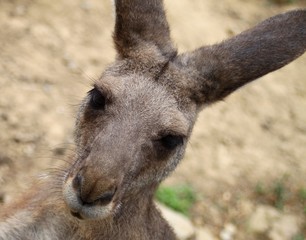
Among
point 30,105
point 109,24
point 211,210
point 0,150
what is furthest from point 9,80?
point 211,210

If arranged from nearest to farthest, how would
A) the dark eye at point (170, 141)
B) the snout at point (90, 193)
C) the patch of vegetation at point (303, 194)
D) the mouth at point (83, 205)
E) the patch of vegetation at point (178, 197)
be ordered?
1. the snout at point (90, 193)
2. the mouth at point (83, 205)
3. the dark eye at point (170, 141)
4. the patch of vegetation at point (178, 197)
5. the patch of vegetation at point (303, 194)

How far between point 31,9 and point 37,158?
7.61 ft

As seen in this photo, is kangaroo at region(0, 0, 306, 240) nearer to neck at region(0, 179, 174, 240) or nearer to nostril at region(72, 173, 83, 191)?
neck at region(0, 179, 174, 240)

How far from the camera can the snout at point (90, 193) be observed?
11.2 feet

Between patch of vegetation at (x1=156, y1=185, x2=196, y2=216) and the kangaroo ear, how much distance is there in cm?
218

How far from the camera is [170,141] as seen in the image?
4008 mm

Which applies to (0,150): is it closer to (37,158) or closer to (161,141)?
(37,158)

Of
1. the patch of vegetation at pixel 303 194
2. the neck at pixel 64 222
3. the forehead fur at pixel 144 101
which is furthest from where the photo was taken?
the patch of vegetation at pixel 303 194

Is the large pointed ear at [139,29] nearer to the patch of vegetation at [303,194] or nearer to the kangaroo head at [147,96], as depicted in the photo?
the kangaroo head at [147,96]

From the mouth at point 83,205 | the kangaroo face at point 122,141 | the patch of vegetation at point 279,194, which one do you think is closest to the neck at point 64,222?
the kangaroo face at point 122,141

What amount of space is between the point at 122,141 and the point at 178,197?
290 centimetres

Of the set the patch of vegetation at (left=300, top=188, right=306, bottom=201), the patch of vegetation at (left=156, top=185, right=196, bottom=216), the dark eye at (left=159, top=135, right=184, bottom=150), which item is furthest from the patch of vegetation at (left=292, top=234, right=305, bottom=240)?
the dark eye at (left=159, top=135, right=184, bottom=150)

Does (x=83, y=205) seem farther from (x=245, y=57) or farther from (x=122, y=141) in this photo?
(x=245, y=57)

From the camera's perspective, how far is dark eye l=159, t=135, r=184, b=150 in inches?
156
